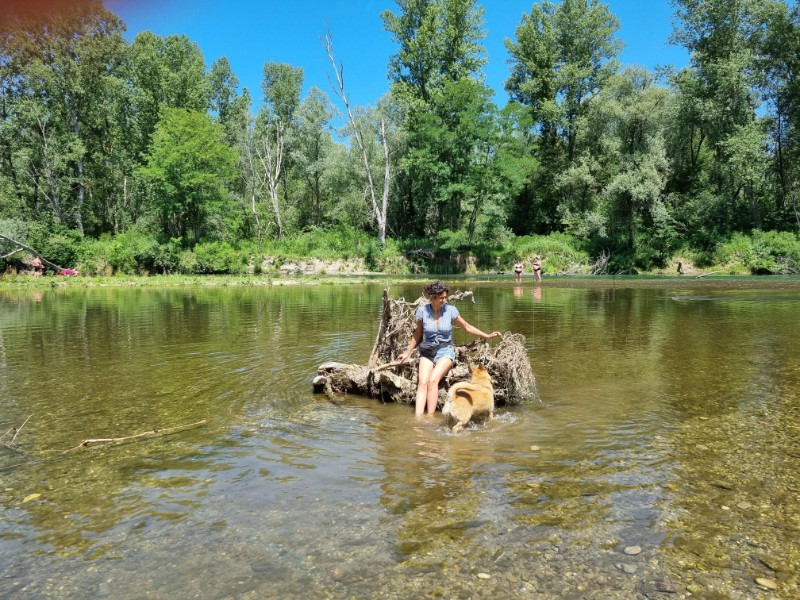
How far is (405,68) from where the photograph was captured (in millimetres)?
58656

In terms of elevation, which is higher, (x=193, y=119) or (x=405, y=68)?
(x=405, y=68)

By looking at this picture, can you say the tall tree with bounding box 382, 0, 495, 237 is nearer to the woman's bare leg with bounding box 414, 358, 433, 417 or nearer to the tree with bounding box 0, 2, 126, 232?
the tree with bounding box 0, 2, 126, 232

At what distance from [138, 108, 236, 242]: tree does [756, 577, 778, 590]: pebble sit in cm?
5334

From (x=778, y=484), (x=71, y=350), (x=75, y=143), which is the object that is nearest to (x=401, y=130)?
(x=75, y=143)

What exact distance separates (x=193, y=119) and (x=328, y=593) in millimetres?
55980

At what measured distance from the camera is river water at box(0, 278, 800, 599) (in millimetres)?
4117

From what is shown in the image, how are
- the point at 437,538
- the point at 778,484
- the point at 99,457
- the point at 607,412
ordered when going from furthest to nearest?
the point at 607,412 → the point at 99,457 → the point at 778,484 → the point at 437,538

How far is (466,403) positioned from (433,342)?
1438mm

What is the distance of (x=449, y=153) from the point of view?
176ft

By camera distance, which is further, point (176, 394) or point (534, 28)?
point (534, 28)

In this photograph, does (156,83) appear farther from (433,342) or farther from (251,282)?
(433,342)

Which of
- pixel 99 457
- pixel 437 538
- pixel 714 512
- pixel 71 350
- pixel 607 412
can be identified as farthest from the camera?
pixel 71 350

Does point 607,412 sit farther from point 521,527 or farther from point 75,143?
point 75,143

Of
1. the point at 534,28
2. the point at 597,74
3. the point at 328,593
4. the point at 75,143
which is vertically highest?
the point at 534,28
